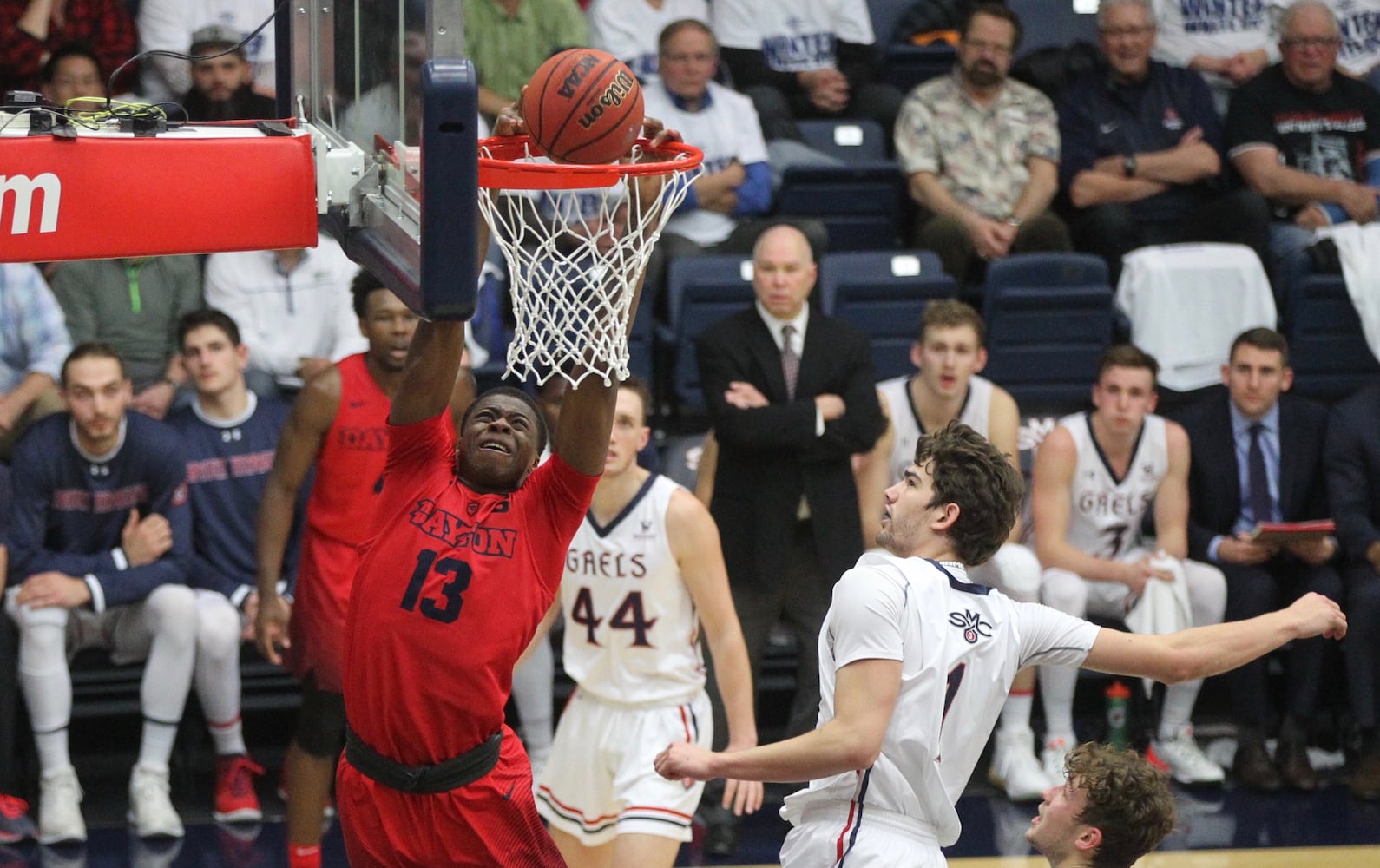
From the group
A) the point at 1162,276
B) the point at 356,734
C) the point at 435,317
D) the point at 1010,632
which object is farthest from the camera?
the point at 1162,276

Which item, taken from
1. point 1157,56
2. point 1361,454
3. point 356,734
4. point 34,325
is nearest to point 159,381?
point 34,325

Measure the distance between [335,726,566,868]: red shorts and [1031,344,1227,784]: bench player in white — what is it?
11.0ft

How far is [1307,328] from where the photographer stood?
8.11m

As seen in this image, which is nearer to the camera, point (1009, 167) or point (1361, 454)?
A: point (1361, 454)

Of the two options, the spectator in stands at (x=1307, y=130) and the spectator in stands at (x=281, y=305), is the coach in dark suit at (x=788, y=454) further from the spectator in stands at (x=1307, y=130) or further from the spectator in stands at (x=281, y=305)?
the spectator in stands at (x=1307, y=130)

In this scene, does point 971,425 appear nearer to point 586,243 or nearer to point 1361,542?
point 1361,542

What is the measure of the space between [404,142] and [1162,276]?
518 cm

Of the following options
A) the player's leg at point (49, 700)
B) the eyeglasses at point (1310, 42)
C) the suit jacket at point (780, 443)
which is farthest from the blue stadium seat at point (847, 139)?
the player's leg at point (49, 700)

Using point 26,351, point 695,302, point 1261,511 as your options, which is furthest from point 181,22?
point 1261,511

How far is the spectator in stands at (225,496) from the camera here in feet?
21.5

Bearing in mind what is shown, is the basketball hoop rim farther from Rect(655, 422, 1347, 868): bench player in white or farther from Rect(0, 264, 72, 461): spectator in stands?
Rect(0, 264, 72, 461): spectator in stands

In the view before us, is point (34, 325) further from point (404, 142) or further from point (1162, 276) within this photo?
point (1162, 276)

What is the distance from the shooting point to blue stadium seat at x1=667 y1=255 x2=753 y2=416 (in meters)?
7.48


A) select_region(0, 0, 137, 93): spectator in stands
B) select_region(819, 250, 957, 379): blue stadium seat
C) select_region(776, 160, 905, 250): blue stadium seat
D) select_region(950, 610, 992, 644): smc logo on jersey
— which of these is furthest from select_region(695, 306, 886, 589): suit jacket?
select_region(0, 0, 137, 93): spectator in stands
